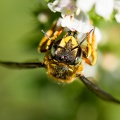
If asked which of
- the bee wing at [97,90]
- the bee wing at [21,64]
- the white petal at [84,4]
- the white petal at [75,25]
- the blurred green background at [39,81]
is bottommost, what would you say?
the blurred green background at [39,81]

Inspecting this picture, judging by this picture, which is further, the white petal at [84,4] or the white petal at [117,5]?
the white petal at [117,5]

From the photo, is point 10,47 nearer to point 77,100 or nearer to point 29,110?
point 29,110

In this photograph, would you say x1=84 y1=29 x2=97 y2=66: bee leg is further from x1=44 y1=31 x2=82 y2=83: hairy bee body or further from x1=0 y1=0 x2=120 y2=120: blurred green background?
x1=0 y1=0 x2=120 y2=120: blurred green background

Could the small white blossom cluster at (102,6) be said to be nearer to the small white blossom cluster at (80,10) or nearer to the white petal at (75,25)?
the small white blossom cluster at (80,10)

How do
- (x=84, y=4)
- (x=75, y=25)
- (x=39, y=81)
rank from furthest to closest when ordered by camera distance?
1. (x=39, y=81)
2. (x=75, y=25)
3. (x=84, y=4)

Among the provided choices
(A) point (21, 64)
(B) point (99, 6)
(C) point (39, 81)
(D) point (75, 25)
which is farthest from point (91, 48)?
(C) point (39, 81)

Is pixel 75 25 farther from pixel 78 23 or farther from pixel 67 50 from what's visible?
pixel 67 50

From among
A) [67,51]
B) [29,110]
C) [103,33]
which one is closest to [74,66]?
[67,51]

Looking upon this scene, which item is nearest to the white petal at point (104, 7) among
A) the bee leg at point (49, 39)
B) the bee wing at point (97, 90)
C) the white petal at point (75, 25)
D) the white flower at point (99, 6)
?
the white flower at point (99, 6)

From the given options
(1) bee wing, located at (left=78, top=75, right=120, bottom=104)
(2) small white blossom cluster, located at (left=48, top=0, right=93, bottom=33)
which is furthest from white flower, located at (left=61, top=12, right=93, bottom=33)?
(1) bee wing, located at (left=78, top=75, right=120, bottom=104)
